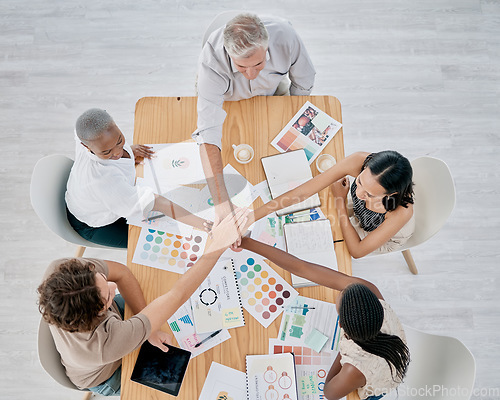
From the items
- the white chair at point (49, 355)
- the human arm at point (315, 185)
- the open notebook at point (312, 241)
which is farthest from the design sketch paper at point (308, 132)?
the white chair at point (49, 355)

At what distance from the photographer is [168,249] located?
1.89 meters

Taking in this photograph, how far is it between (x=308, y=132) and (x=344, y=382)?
1.14 metres

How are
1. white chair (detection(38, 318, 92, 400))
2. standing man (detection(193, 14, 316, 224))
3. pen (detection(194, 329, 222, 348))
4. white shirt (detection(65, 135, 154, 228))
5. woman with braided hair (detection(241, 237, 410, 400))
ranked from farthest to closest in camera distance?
standing man (detection(193, 14, 316, 224)) < white shirt (detection(65, 135, 154, 228)) < pen (detection(194, 329, 222, 348)) < white chair (detection(38, 318, 92, 400)) < woman with braided hair (detection(241, 237, 410, 400))

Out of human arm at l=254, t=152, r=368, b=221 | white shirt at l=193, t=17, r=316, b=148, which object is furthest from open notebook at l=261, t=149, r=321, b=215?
white shirt at l=193, t=17, r=316, b=148

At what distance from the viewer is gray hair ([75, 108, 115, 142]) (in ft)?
5.59

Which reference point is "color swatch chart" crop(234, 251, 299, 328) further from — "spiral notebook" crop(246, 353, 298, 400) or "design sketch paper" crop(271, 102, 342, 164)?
"design sketch paper" crop(271, 102, 342, 164)

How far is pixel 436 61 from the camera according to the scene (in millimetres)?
3223

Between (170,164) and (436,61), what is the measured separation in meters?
2.31

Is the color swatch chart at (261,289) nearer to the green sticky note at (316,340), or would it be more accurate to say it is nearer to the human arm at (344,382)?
the green sticky note at (316,340)

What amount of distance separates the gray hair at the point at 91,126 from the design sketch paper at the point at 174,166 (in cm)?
36

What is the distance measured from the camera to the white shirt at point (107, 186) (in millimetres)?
1842

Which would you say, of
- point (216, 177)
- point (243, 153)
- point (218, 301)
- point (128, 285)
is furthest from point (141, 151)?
point (218, 301)

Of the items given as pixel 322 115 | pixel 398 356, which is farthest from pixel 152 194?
pixel 398 356

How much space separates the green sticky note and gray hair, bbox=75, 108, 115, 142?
119 centimetres
